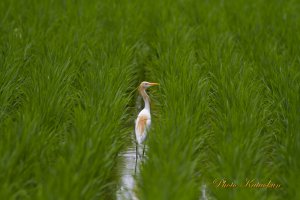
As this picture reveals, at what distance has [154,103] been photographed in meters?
5.70

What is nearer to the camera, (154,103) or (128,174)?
(128,174)

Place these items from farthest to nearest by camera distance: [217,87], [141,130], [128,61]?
[128,61] < [217,87] < [141,130]

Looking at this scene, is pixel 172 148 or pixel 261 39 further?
pixel 261 39

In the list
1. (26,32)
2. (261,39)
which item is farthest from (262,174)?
(26,32)

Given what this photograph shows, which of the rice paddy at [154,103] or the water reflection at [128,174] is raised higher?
the rice paddy at [154,103]

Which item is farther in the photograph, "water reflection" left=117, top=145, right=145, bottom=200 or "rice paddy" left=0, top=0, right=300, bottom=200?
"water reflection" left=117, top=145, right=145, bottom=200

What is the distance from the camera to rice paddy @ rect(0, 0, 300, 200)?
350 centimetres

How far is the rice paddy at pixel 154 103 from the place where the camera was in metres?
3.50

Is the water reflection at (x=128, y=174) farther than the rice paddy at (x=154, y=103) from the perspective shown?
Yes

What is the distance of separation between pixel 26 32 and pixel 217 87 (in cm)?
259

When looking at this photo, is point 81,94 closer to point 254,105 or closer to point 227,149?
point 254,105

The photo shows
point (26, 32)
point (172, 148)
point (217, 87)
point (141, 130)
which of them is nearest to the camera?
point (172, 148)

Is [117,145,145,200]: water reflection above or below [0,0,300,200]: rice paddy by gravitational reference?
below

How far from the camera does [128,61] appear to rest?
6.21 m
